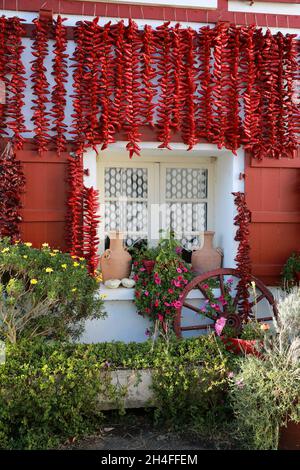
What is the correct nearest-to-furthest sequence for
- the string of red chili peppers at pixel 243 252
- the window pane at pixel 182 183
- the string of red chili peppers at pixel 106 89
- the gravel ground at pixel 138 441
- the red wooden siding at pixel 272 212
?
the gravel ground at pixel 138 441 → the string of red chili peppers at pixel 106 89 → the string of red chili peppers at pixel 243 252 → the red wooden siding at pixel 272 212 → the window pane at pixel 182 183

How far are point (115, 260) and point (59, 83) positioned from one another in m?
1.78

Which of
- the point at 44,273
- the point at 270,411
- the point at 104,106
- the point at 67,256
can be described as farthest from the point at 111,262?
the point at 270,411

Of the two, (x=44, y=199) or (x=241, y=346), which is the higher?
(x=44, y=199)

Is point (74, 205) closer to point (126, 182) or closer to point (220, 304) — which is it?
point (126, 182)

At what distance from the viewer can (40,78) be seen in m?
4.36

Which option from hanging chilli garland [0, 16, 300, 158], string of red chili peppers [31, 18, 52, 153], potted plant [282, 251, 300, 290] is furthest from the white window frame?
potted plant [282, 251, 300, 290]

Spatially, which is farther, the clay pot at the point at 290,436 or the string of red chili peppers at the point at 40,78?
the string of red chili peppers at the point at 40,78

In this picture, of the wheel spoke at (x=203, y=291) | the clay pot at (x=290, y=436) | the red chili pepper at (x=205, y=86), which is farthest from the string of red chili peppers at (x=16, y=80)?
the clay pot at (x=290, y=436)

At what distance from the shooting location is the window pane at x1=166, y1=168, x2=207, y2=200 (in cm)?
523

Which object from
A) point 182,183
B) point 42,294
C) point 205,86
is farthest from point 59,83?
point 42,294

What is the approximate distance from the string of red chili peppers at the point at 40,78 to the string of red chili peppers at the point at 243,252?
1.96 meters

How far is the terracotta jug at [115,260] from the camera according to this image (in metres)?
4.72

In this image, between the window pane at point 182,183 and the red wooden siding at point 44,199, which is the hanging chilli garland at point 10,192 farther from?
the window pane at point 182,183
